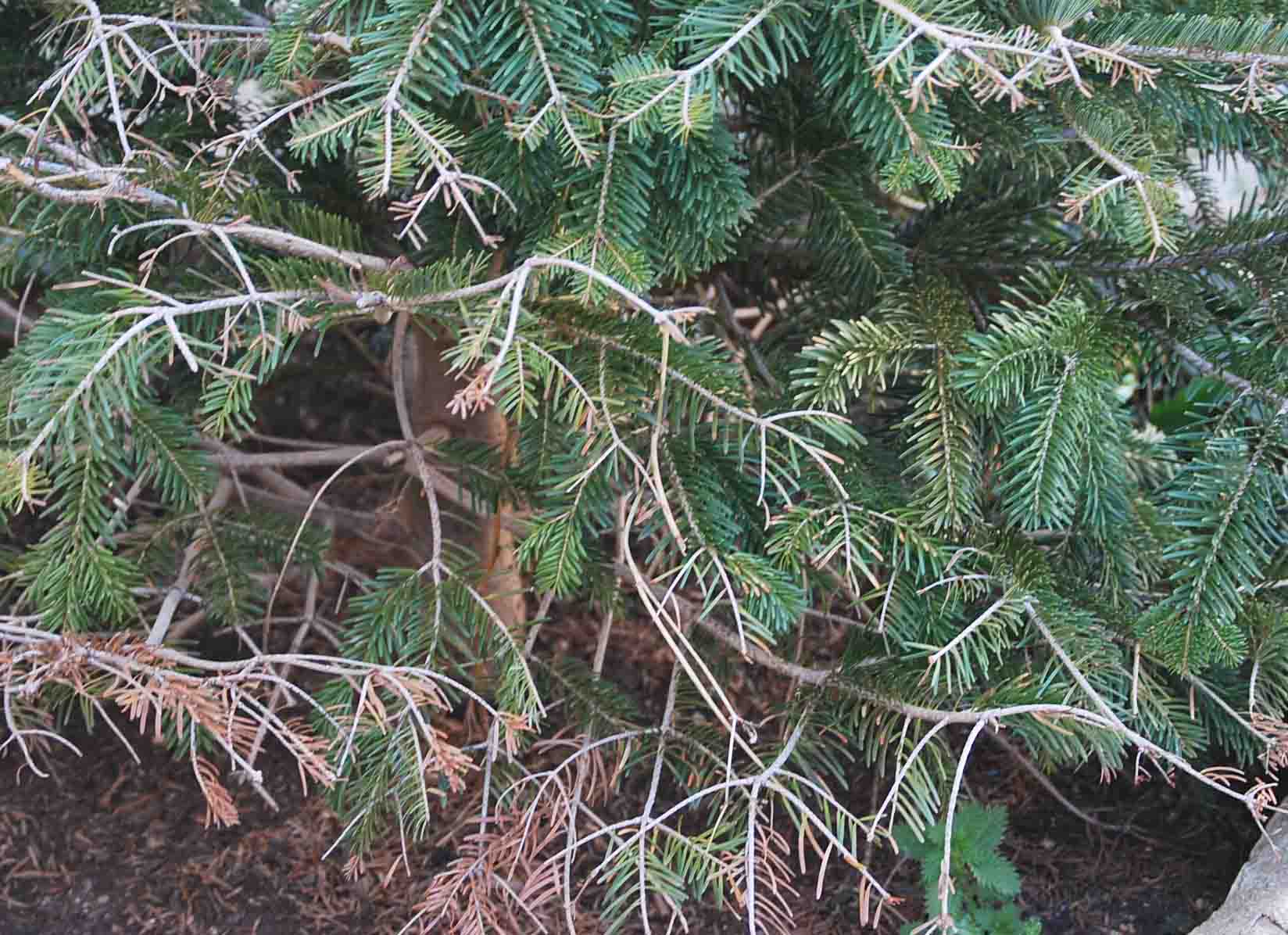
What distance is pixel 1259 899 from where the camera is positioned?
1.06 meters

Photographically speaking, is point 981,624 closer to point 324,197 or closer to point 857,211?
point 857,211

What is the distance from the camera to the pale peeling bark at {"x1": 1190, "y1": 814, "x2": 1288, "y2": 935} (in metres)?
1.03

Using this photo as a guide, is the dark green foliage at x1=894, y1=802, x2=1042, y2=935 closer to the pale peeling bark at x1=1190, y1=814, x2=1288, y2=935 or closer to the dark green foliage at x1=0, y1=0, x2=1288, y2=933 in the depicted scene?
the dark green foliage at x1=0, y1=0, x2=1288, y2=933

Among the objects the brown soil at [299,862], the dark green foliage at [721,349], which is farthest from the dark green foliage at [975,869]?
the brown soil at [299,862]

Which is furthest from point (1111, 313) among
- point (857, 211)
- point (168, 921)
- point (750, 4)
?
point (168, 921)

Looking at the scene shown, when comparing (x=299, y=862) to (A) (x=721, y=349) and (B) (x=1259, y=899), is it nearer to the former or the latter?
(A) (x=721, y=349)

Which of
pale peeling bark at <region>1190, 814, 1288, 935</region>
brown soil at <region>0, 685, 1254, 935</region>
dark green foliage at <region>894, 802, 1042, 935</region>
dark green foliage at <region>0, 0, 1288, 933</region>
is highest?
dark green foliage at <region>0, 0, 1288, 933</region>

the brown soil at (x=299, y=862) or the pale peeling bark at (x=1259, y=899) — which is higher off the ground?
the pale peeling bark at (x=1259, y=899)

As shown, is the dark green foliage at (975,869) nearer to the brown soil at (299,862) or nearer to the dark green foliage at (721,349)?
the dark green foliage at (721,349)

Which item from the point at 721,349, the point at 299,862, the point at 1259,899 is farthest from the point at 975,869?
the point at 299,862

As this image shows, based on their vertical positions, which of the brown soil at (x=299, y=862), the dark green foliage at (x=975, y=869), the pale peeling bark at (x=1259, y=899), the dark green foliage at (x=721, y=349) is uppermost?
the dark green foliage at (x=721, y=349)

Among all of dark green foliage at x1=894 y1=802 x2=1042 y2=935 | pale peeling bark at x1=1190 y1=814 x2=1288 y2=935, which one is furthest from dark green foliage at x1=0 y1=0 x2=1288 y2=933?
pale peeling bark at x1=1190 y1=814 x2=1288 y2=935

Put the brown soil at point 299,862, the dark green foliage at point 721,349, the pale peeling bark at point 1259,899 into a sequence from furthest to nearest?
the brown soil at point 299,862 → the pale peeling bark at point 1259,899 → the dark green foliage at point 721,349

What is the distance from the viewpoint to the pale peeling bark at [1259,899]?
1027mm
